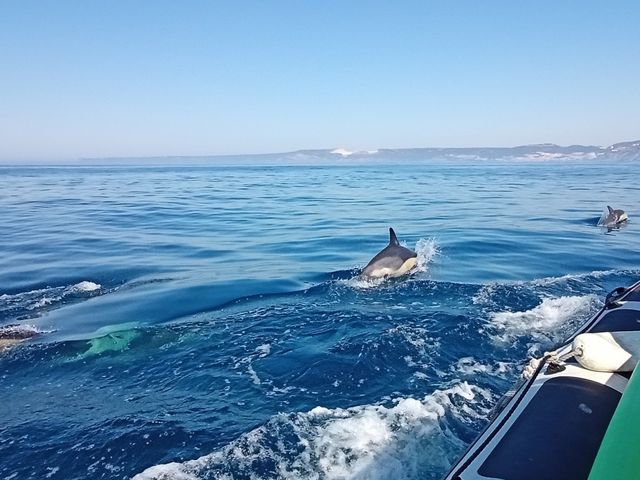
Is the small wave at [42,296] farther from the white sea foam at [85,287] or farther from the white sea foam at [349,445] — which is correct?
the white sea foam at [349,445]

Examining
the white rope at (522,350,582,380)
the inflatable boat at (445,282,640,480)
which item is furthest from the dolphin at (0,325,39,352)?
the white rope at (522,350,582,380)

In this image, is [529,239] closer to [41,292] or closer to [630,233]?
[630,233]

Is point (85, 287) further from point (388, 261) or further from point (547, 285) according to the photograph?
point (547, 285)

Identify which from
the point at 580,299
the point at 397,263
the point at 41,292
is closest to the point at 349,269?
the point at 397,263

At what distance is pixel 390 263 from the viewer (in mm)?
13484

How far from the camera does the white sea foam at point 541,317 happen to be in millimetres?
9414

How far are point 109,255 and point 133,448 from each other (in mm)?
13229

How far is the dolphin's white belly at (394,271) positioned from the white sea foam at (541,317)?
3.59m

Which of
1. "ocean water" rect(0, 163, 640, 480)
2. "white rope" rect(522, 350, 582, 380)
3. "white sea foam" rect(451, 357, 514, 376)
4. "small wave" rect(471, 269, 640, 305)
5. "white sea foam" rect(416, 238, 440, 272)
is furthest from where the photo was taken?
"white sea foam" rect(416, 238, 440, 272)

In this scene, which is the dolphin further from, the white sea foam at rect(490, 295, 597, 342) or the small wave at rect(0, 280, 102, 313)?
the white sea foam at rect(490, 295, 597, 342)

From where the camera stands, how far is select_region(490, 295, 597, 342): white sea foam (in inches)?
371

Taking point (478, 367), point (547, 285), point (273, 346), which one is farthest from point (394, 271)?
point (478, 367)

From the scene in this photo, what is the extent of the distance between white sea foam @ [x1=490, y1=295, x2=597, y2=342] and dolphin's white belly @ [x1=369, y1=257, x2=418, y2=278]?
3.59m

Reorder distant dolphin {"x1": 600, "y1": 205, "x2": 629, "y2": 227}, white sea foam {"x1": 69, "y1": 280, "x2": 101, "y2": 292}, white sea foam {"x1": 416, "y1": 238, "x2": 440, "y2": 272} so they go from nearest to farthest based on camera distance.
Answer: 1. white sea foam {"x1": 69, "y1": 280, "x2": 101, "y2": 292}
2. white sea foam {"x1": 416, "y1": 238, "x2": 440, "y2": 272}
3. distant dolphin {"x1": 600, "y1": 205, "x2": 629, "y2": 227}
